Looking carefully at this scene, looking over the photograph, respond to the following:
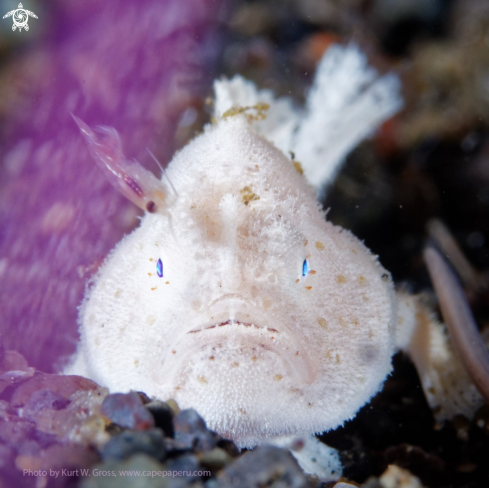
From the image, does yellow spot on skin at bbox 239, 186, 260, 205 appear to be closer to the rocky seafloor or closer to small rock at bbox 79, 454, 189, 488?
the rocky seafloor

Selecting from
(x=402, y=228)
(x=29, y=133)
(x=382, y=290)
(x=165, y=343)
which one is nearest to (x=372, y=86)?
(x=402, y=228)

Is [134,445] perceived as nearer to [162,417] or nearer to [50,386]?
[162,417]

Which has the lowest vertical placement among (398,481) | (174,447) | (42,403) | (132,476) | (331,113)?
(398,481)

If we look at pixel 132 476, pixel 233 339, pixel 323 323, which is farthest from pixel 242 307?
pixel 132 476

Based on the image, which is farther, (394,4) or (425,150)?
(394,4)

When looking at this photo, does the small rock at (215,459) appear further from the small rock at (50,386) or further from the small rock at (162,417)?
the small rock at (50,386)

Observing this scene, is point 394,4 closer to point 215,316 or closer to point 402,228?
point 402,228
